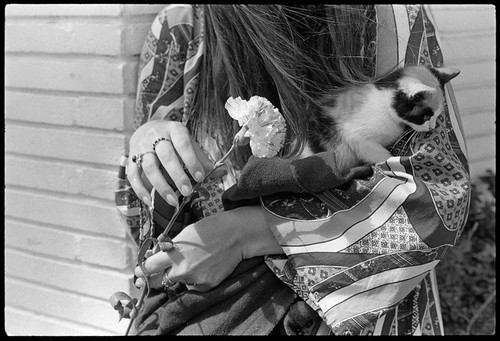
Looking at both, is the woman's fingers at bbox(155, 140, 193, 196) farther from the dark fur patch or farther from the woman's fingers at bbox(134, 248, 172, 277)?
the dark fur patch

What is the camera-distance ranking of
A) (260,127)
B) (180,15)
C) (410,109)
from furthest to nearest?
1. (180,15)
2. (410,109)
3. (260,127)

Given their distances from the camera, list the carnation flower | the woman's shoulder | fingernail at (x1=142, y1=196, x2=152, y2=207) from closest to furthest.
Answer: the carnation flower, fingernail at (x1=142, y1=196, x2=152, y2=207), the woman's shoulder

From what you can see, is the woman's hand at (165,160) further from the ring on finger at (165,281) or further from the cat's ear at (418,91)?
the cat's ear at (418,91)

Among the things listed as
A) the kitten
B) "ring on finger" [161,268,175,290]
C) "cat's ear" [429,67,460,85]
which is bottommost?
"ring on finger" [161,268,175,290]

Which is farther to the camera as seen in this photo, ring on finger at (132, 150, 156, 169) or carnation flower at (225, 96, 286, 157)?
ring on finger at (132, 150, 156, 169)

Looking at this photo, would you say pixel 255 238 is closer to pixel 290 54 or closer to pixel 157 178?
pixel 157 178

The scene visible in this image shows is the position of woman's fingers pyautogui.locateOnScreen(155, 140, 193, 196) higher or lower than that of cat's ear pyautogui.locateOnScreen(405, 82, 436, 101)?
lower

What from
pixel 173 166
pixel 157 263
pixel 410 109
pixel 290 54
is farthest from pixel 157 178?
pixel 410 109

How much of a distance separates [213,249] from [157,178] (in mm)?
166

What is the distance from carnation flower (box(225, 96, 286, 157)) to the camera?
3.42 ft

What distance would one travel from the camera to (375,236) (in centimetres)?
108

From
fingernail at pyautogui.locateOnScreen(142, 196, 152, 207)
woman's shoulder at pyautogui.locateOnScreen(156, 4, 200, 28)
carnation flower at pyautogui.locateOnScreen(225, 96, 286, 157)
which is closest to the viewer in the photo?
carnation flower at pyautogui.locateOnScreen(225, 96, 286, 157)

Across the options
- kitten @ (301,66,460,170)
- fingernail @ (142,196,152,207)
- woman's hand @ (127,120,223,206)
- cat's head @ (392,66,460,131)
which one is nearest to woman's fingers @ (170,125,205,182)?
woman's hand @ (127,120,223,206)

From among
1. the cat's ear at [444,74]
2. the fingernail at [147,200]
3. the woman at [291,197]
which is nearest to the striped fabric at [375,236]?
the woman at [291,197]
